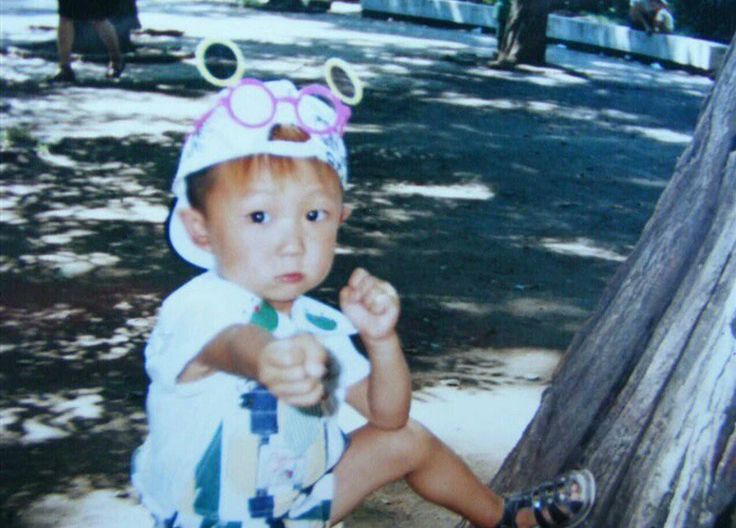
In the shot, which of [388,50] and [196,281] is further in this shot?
[388,50]

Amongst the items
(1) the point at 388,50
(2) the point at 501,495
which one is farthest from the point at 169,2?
(2) the point at 501,495

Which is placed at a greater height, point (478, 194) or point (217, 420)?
point (217, 420)

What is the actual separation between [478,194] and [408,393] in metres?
6.60

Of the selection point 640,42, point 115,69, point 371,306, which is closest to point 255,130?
point 371,306

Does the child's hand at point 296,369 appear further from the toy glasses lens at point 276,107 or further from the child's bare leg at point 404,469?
the child's bare leg at point 404,469

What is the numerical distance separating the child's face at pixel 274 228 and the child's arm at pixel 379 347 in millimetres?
101

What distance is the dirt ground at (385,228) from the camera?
5145 millimetres

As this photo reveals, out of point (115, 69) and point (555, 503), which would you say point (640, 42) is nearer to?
point (115, 69)

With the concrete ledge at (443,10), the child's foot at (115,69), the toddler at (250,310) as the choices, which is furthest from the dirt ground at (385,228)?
the concrete ledge at (443,10)

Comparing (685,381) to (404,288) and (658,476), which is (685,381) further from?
(404,288)

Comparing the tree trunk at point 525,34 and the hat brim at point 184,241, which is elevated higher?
the hat brim at point 184,241

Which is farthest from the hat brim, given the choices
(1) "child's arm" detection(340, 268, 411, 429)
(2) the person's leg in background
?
(2) the person's leg in background

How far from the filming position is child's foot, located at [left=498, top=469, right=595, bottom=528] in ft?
10.5

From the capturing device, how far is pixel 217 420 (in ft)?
8.53
